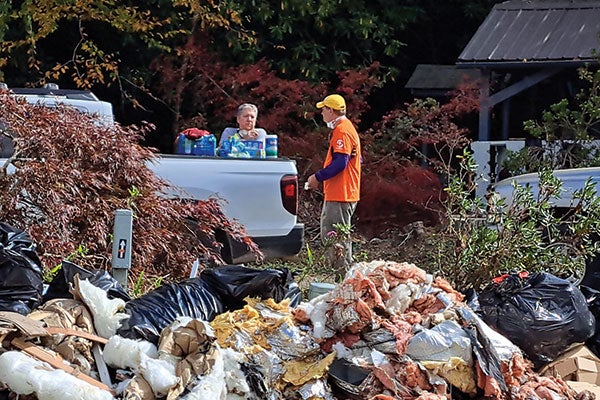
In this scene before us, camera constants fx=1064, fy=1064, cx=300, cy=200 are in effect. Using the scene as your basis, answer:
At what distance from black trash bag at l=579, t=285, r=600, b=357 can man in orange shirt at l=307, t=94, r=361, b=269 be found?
12.7ft

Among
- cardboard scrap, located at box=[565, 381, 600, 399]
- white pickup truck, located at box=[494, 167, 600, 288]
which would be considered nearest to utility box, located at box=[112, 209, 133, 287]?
cardboard scrap, located at box=[565, 381, 600, 399]

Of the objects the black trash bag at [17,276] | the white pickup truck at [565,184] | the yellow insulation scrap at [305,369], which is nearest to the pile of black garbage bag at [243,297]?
the black trash bag at [17,276]

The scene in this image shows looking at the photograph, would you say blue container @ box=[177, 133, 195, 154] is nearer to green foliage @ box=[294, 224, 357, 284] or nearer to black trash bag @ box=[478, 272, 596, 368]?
green foliage @ box=[294, 224, 357, 284]

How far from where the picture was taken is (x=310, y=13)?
617 inches

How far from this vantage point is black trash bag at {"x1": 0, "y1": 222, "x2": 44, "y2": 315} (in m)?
5.28

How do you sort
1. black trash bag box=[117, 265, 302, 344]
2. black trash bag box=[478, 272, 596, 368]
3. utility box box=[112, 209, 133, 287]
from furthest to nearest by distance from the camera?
utility box box=[112, 209, 133, 287] → black trash bag box=[478, 272, 596, 368] → black trash bag box=[117, 265, 302, 344]

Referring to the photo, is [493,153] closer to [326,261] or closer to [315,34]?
[315,34]

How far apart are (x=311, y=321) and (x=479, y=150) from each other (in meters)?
9.59

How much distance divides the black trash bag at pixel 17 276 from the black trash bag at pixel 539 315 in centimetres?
241

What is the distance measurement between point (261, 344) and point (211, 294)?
0.74 meters

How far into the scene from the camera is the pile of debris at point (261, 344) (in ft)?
14.9

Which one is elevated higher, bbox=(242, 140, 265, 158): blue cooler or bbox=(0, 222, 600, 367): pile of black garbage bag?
bbox=(242, 140, 265, 158): blue cooler

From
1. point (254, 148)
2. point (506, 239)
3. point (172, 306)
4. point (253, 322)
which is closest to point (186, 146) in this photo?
point (254, 148)

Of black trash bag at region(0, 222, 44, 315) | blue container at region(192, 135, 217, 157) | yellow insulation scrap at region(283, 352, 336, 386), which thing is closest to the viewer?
yellow insulation scrap at region(283, 352, 336, 386)
